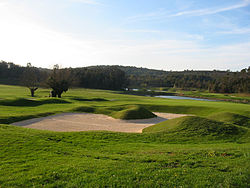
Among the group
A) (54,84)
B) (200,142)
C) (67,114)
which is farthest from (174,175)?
(54,84)

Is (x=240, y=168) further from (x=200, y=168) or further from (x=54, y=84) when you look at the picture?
(x=54, y=84)

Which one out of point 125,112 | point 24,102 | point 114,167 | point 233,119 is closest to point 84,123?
point 125,112

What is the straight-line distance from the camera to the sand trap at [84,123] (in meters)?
24.2

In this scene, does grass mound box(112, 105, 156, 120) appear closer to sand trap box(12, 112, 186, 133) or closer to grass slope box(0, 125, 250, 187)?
sand trap box(12, 112, 186, 133)

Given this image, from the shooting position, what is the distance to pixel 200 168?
30.3ft

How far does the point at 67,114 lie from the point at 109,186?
25.5 metres

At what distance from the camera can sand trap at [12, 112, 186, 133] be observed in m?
24.2

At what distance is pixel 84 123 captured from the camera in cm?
2720

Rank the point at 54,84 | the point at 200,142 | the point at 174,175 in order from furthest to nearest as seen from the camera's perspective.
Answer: the point at 54,84 < the point at 200,142 < the point at 174,175

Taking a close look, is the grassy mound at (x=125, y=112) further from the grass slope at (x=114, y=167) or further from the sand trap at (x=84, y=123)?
the grass slope at (x=114, y=167)

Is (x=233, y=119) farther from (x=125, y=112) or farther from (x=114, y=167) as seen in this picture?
(x=114, y=167)

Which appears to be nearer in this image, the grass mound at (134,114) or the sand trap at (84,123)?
the sand trap at (84,123)

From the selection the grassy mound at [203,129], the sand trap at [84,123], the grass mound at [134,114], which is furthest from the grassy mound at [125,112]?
the grassy mound at [203,129]

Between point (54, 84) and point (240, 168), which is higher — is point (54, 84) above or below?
above
